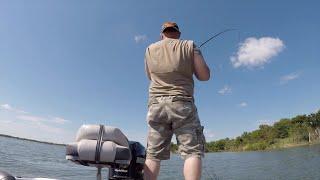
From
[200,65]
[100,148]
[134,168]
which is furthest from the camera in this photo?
[134,168]

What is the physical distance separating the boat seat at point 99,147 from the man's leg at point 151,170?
1.45 feet

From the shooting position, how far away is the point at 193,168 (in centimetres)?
328

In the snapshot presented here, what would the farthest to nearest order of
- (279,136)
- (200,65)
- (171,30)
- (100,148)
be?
(279,136) → (171,30) → (200,65) → (100,148)

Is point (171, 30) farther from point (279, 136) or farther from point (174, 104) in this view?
point (279, 136)

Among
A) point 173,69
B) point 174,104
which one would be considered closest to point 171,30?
point 173,69

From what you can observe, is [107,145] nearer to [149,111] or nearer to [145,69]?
[149,111]

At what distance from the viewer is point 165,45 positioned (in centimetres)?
373

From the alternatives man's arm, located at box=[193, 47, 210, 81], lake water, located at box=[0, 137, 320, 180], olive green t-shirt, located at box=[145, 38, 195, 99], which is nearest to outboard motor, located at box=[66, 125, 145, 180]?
olive green t-shirt, located at box=[145, 38, 195, 99]

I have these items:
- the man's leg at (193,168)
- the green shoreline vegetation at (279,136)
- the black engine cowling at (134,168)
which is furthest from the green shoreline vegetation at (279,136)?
the man's leg at (193,168)

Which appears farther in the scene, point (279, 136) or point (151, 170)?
point (279, 136)

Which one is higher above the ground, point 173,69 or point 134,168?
point 173,69

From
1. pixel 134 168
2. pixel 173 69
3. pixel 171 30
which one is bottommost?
pixel 134 168

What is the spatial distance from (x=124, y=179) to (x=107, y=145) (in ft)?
3.40

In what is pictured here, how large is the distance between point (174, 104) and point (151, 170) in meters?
0.70
